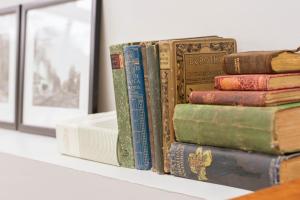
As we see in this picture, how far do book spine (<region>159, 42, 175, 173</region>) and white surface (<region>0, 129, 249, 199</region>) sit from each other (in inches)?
2.0

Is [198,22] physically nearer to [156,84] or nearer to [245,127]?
[156,84]

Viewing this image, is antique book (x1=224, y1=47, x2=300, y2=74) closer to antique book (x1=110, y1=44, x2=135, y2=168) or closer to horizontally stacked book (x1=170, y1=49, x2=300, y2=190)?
horizontally stacked book (x1=170, y1=49, x2=300, y2=190)

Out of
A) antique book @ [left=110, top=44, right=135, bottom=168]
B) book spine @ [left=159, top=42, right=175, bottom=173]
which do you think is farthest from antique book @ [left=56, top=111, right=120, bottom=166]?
book spine @ [left=159, top=42, right=175, bottom=173]

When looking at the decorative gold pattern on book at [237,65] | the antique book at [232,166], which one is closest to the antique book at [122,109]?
the antique book at [232,166]

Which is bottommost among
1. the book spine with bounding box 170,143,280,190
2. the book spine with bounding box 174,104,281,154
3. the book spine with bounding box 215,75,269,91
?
the book spine with bounding box 170,143,280,190

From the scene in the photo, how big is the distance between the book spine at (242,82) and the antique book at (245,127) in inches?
1.6

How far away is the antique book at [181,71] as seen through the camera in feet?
2.55

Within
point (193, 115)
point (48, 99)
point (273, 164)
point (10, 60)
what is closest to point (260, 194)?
point (273, 164)

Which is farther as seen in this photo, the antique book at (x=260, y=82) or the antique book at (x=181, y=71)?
the antique book at (x=181, y=71)

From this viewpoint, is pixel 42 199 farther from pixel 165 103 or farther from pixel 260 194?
pixel 260 194

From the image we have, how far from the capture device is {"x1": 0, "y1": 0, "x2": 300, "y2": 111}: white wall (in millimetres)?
860

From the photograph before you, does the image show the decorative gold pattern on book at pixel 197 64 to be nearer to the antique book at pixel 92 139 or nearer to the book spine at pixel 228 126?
the book spine at pixel 228 126

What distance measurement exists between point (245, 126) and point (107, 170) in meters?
0.32

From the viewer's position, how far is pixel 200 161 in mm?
722
